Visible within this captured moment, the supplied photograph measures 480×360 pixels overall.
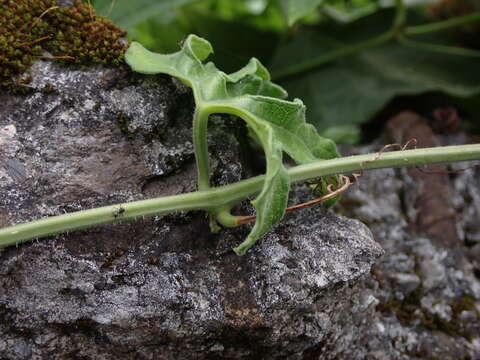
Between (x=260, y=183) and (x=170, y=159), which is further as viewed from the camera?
(x=170, y=159)

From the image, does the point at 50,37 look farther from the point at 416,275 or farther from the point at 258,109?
the point at 416,275

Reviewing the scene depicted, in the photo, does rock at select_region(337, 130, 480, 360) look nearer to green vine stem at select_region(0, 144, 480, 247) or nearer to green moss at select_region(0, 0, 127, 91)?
green vine stem at select_region(0, 144, 480, 247)

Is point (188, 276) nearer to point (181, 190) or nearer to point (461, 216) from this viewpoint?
point (181, 190)

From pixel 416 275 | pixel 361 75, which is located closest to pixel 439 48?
pixel 361 75

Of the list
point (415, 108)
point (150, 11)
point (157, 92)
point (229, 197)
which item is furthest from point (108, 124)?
point (415, 108)

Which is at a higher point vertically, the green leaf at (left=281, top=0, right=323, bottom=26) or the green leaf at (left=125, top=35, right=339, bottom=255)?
the green leaf at (left=281, top=0, right=323, bottom=26)

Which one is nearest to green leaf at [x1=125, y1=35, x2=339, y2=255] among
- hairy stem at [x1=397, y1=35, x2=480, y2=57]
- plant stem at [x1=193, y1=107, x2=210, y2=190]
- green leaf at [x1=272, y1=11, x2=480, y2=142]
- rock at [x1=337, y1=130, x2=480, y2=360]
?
plant stem at [x1=193, y1=107, x2=210, y2=190]
